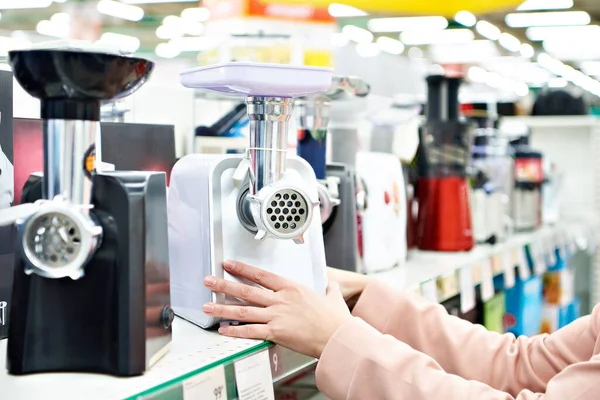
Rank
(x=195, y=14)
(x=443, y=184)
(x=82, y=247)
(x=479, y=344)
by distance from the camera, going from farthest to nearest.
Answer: (x=195, y=14)
(x=443, y=184)
(x=479, y=344)
(x=82, y=247)

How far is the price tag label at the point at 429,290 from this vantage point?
1821 millimetres

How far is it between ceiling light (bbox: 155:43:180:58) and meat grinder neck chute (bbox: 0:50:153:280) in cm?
1443

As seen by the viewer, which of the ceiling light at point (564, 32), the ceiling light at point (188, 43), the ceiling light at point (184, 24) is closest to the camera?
the ceiling light at point (184, 24)

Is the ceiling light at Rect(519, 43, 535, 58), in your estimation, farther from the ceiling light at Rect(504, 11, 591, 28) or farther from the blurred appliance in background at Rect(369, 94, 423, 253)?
the blurred appliance in background at Rect(369, 94, 423, 253)

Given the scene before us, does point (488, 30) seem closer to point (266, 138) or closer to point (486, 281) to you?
point (486, 281)

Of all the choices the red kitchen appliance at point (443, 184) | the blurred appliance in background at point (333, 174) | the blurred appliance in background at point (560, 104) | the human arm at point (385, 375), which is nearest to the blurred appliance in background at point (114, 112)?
the blurred appliance in background at point (333, 174)

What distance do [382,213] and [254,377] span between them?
3.17 feet

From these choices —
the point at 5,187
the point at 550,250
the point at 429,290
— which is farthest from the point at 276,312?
the point at 550,250

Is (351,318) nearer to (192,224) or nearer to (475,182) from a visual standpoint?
(192,224)

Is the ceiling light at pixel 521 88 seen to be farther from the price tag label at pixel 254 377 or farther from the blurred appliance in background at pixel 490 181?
the price tag label at pixel 254 377

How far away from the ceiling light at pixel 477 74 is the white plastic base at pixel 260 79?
54.9 feet

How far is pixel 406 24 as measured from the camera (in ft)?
40.7

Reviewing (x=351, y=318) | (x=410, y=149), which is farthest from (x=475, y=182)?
(x=351, y=318)

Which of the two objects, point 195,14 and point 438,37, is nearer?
point 195,14
